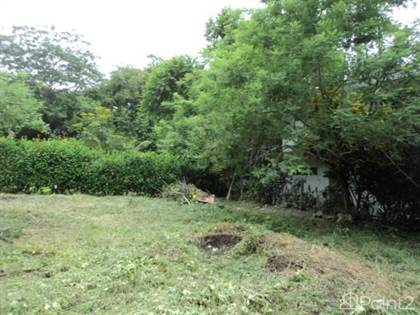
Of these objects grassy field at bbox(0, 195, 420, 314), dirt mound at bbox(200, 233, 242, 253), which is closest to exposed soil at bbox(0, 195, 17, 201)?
grassy field at bbox(0, 195, 420, 314)

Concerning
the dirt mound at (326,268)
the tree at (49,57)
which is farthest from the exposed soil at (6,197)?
the tree at (49,57)

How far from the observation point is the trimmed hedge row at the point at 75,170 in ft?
35.5

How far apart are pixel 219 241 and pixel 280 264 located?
1.33 m

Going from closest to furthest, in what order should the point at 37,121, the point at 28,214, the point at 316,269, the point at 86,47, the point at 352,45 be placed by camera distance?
the point at 316,269, the point at 352,45, the point at 28,214, the point at 37,121, the point at 86,47

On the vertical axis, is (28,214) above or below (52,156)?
below

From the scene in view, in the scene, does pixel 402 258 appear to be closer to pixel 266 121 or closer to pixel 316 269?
pixel 316 269

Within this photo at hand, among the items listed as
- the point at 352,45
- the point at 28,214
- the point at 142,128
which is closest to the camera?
the point at 352,45

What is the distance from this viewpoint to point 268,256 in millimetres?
4336

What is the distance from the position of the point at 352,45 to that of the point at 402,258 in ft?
12.3

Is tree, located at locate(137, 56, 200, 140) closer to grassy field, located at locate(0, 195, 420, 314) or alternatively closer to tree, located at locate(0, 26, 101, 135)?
tree, located at locate(0, 26, 101, 135)

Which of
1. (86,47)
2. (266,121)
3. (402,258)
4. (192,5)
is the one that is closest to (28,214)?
(266,121)

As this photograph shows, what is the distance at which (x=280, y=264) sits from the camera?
4082 mm

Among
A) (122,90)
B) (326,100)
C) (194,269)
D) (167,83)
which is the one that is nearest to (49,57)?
(122,90)

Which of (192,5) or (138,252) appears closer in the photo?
(138,252)
